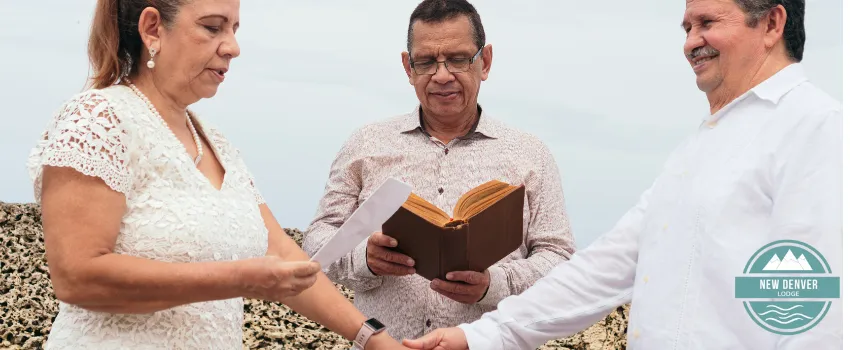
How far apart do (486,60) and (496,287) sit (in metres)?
0.92

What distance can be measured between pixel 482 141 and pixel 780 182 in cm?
135

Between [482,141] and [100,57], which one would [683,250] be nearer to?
[482,141]

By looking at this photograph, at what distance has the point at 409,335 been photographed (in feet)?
11.6

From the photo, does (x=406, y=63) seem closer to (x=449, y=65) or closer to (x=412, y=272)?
(x=449, y=65)

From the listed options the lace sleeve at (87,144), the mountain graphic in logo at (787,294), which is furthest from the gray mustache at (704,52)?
the lace sleeve at (87,144)

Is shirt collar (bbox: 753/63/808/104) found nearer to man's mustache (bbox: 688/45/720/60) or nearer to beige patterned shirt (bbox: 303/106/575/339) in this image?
man's mustache (bbox: 688/45/720/60)

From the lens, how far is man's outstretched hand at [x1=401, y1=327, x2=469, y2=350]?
10.9 ft

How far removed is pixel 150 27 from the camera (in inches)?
104

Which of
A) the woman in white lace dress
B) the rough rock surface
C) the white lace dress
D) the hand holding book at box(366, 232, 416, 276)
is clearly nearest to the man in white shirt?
the hand holding book at box(366, 232, 416, 276)

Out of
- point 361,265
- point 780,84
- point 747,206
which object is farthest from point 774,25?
point 361,265

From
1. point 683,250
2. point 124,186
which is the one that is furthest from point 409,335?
point 124,186

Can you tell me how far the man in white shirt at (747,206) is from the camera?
249 cm

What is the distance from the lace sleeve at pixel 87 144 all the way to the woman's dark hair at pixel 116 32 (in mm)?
166

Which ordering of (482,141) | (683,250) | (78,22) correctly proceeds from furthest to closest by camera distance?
(482,141)
(78,22)
(683,250)
